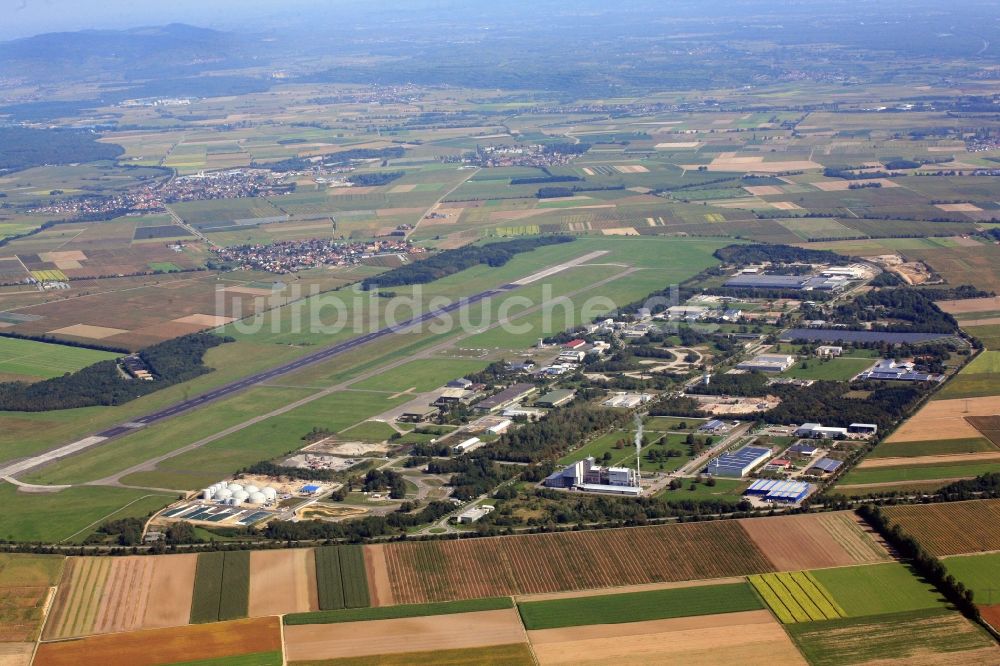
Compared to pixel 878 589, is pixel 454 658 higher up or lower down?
lower down

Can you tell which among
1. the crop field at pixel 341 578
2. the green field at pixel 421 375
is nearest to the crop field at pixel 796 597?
the crop field at pixel 341 578

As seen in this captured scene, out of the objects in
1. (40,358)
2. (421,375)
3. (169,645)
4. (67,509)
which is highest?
(169,645)

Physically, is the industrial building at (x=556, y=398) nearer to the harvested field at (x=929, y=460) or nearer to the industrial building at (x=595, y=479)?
the industrial building at (x=595, y=479)

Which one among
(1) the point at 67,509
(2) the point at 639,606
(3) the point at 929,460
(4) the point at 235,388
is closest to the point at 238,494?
(1) the point at 67,509

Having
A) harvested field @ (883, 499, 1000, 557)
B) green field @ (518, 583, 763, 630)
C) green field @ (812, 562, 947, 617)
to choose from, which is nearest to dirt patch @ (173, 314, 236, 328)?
green field @ (518, 583, 763, 630)

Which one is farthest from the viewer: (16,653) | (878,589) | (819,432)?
(819,432)

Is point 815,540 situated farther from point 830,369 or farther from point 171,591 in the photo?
point 830,369

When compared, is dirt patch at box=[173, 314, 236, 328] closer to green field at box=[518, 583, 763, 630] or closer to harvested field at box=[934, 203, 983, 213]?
green field at box=[518, 583, 763, 630]

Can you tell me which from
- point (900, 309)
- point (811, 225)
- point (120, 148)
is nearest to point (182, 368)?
point (900, 309)
